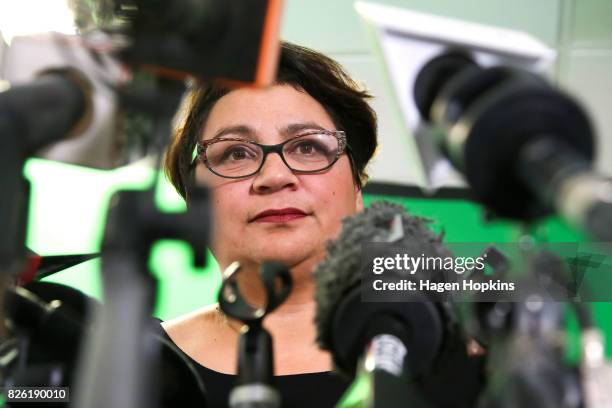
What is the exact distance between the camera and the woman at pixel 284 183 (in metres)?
1.12

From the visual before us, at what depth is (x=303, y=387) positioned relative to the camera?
1.12m

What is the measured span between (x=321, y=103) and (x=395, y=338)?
793 millimetres

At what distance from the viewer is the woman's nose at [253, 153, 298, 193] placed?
112 cm

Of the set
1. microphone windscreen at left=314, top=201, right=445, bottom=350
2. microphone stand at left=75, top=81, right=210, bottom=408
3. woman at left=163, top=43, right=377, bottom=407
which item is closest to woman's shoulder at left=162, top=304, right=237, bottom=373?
woman at left=163, top=43, right=377, bottom=407

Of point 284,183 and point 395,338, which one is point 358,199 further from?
point 395,338

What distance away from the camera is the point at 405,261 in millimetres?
556

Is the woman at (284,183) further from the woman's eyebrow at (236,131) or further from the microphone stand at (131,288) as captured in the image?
the microphone stand at (131,288)

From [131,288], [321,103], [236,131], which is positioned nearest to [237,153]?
[236,131]

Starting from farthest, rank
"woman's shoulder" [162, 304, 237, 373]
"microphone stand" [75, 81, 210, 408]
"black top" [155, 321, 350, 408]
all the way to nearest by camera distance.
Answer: "woman's shoulder" [162, 304, 237, 373], "black top" [155, 321, 350, 408], "microphone stand" [75, 81, 210, 408]

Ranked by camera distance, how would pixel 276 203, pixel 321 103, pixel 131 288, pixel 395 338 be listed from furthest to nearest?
pixel 321 103 → pixel 276 203 → pixel 395 338 → pixel 131 288

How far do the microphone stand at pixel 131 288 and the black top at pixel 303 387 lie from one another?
2.24 ft

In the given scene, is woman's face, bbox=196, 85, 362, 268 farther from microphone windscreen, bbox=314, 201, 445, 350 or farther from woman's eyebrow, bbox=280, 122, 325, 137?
microphone windscreen, bbox=314, 201, 445, 350

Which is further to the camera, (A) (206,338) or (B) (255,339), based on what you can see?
(A) (206,338)

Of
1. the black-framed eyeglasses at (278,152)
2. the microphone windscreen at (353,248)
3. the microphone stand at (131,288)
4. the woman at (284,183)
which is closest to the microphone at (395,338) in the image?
the microphone windscreen at (353,248)
